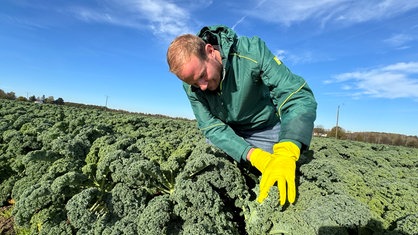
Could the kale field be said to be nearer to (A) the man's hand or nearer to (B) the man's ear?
(A) the man's hand

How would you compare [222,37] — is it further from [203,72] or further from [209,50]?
[203,72]

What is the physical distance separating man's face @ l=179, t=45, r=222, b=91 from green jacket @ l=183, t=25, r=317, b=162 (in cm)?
9

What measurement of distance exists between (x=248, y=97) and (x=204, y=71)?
79cm

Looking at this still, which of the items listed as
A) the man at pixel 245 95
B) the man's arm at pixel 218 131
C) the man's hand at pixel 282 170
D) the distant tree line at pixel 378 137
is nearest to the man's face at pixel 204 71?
the man at pixel 245 95

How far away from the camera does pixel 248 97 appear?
13.3 ft

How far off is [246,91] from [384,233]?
1993 mm

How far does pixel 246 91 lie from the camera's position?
12.9ft

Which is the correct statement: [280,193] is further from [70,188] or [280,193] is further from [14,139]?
[14,139]

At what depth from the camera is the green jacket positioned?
348cm

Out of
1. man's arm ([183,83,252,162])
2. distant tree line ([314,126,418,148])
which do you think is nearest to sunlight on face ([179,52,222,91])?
man's arm ([183,83,252,162])

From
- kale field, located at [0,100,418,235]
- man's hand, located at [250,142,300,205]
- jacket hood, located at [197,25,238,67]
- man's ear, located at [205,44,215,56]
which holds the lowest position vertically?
kale field, located at [0,100,418,235]

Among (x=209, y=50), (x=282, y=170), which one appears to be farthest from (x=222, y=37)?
(x=282, y=170)

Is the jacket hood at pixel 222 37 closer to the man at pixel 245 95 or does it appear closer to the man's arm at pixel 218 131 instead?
the man at pixel 245 95

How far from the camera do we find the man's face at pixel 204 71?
131 inches
